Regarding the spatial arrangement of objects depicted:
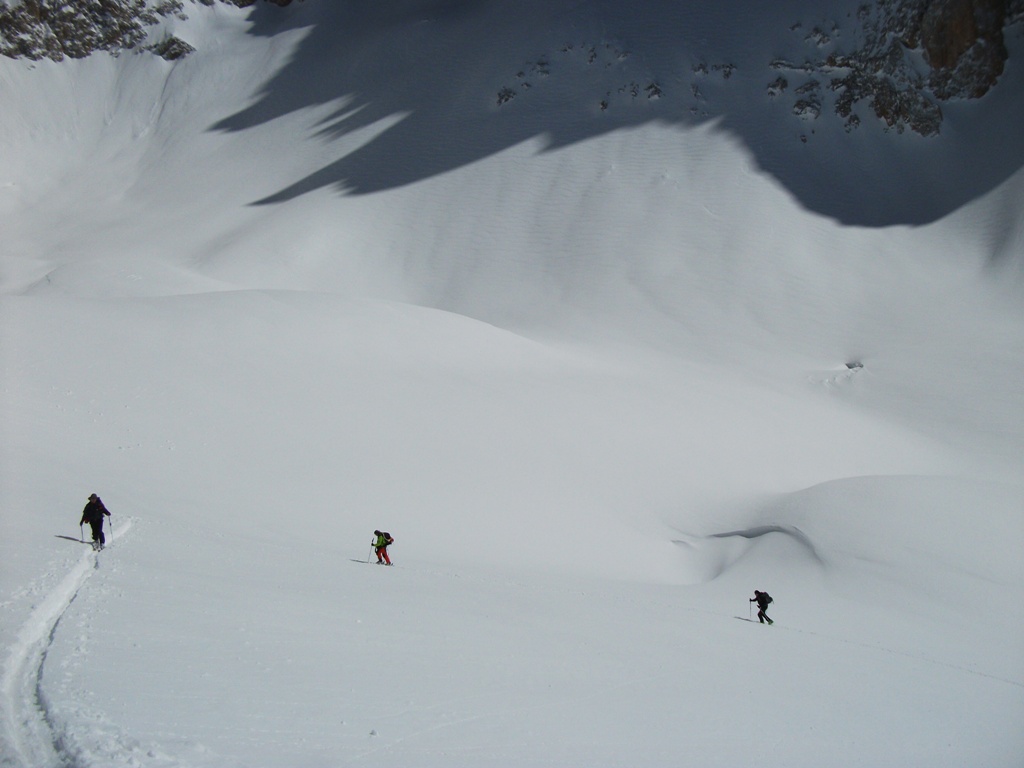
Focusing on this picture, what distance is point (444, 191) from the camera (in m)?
40.9

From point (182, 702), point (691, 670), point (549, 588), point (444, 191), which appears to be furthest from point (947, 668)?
point (444, 191)

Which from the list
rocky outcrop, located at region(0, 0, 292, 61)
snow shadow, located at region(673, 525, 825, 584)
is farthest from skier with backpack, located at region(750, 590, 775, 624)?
rocky outcrop, located at region(0, 0, 292, 61)

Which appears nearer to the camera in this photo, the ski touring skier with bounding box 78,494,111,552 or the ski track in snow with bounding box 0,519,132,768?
the ski track in snow with bounding box 0,519,132,768

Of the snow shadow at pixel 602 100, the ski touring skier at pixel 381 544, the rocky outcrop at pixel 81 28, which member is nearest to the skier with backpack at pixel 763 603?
the ski touring skier at pixel 381 544

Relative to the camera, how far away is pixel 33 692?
4.79 m

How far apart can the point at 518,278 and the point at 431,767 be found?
31.8 m

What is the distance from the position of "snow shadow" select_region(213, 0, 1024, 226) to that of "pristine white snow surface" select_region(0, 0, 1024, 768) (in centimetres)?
26

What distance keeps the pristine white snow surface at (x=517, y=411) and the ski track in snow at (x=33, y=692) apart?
30mm

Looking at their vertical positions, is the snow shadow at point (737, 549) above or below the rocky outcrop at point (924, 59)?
below

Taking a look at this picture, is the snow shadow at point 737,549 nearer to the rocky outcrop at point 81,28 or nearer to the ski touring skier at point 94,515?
the ski touring skier at point 94,515

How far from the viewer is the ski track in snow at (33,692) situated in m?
4.13

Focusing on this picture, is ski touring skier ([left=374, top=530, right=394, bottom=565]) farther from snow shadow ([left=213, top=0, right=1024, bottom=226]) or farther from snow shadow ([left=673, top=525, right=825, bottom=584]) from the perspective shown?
snow shadow ([left=213, top=0, right=1024, bottom=226])

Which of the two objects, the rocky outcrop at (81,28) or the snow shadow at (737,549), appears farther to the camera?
the rocky outcrop at (81,28)

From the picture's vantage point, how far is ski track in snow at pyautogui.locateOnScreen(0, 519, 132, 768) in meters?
4.13
